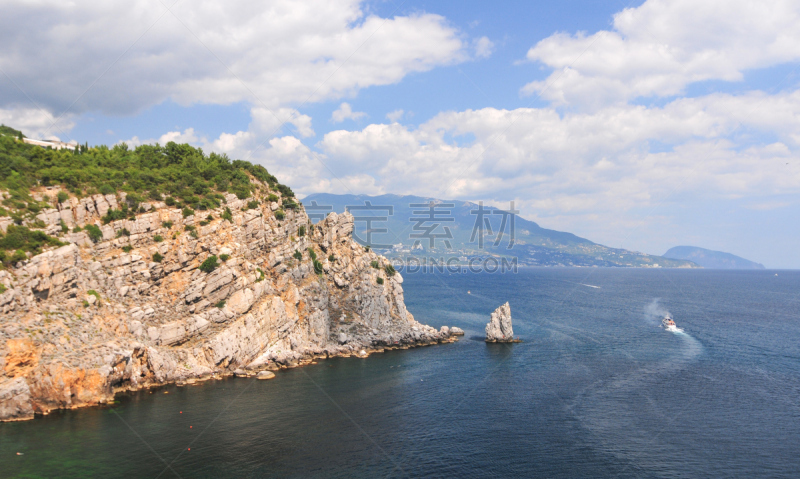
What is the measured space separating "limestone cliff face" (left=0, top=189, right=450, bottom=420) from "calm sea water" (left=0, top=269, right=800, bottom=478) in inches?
145

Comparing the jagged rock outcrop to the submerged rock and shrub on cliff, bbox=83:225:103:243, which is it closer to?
the submerged rock

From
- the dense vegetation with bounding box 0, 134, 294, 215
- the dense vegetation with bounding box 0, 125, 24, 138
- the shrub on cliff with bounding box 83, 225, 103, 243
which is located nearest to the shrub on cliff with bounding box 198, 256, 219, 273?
the dense vegetation with bounding box 0, 134, 294, 215

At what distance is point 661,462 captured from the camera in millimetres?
37062

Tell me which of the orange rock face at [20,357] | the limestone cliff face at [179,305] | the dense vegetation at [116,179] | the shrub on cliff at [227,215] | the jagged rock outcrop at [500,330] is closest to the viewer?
the orange rock face at [20,357]

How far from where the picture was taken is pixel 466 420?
152 ft

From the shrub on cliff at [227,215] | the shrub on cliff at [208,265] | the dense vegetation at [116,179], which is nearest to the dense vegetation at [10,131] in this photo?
the dense vegetation at [116,179]

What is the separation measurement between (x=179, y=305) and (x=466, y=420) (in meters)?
40.9

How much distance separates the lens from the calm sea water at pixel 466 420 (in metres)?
35.8

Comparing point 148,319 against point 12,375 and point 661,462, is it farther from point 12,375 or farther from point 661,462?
point 661,462

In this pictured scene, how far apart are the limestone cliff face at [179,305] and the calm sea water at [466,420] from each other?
368cm

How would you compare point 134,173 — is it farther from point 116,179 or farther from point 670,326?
point 670,326

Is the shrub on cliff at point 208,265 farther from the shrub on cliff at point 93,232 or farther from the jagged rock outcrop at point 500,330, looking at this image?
the jagged rock outcrop at point 500,330

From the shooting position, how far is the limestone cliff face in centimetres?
4553

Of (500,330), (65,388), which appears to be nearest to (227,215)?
(65,388)
